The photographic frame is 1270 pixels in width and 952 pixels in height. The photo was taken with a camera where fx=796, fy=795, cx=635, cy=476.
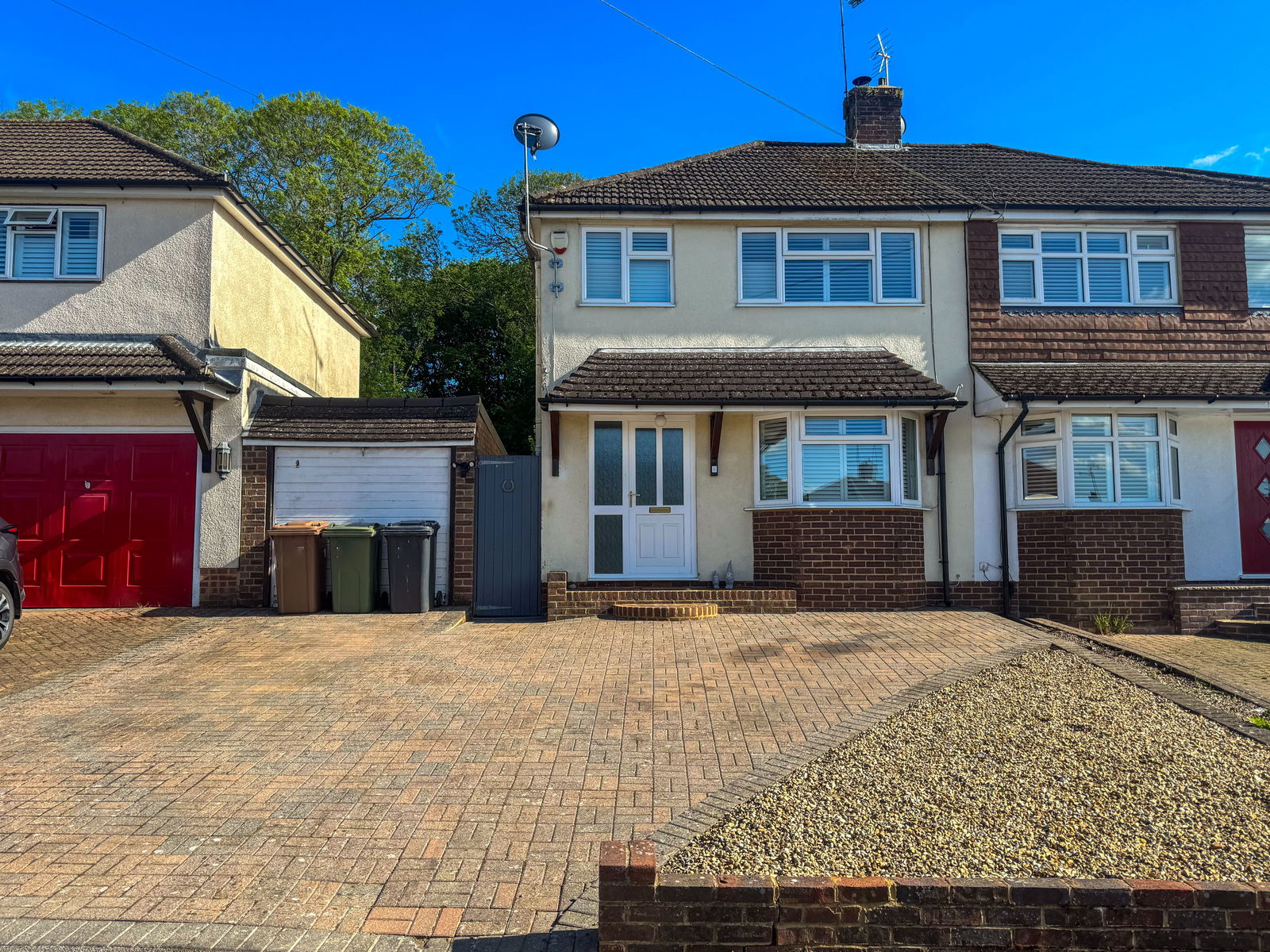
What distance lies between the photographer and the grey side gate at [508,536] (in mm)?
10477

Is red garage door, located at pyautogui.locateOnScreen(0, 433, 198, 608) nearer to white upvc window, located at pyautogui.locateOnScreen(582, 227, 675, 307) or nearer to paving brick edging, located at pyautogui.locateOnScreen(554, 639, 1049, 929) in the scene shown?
white upvc window, located at pyautogui.locateOnScreen(582, 227, 675, 307)

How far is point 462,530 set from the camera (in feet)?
34.3

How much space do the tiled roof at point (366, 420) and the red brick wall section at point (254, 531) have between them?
15.6 inches

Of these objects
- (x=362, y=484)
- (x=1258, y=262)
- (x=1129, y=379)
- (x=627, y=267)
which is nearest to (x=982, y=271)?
(x=1129, y=379)

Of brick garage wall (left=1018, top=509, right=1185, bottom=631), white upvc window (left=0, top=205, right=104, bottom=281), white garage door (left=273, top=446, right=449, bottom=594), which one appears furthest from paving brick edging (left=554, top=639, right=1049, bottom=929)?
white upvc window (left=0, top=205, right=104, bottom=281)

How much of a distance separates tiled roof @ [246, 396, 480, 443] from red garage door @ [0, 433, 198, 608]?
3.63 feet

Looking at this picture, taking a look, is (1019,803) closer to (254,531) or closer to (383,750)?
(383,750)

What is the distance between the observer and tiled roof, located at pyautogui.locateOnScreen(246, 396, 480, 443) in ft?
34.2

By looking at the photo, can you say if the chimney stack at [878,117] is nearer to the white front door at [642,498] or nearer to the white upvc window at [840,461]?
the white upvc window at [840,461]

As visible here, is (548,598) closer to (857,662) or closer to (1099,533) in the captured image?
(857,662)

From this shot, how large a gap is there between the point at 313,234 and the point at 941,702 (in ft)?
80.7

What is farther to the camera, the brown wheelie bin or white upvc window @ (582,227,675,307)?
white upvc window @ (582,227,675,307)

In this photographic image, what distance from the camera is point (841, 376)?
410 inches

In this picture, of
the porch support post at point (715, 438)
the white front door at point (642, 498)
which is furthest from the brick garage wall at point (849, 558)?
the white front door at point (642, 498)
